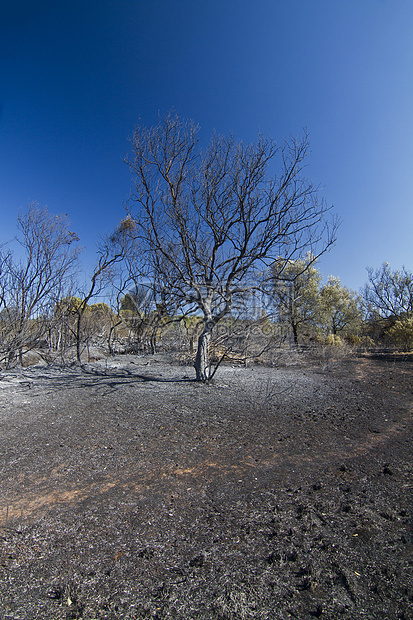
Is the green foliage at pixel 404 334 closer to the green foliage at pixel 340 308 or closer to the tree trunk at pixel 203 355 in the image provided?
the green foliage at pixel 340 308

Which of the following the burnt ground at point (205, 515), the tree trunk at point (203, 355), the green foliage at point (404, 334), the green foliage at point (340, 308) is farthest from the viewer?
the green foliage at point (340, 308)

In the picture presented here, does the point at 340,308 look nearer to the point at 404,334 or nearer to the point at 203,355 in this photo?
the point at 404,334

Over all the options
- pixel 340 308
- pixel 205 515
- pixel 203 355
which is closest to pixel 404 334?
pixel 340 308

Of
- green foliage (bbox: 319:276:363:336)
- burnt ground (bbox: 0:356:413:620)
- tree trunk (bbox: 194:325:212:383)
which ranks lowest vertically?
burnt ground (bbox: 0:356:413:620)

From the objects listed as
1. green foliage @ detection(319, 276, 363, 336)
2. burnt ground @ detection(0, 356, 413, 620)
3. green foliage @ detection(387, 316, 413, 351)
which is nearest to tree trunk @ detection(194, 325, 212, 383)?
burnt ground @ detection(0, 356, 413, 620)

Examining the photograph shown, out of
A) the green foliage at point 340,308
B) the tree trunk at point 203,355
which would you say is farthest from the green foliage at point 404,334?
the tree trunk at point 203,355

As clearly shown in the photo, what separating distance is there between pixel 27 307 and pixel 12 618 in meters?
8.45

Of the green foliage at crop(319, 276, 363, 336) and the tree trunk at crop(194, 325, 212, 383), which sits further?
the green foliage at crop(319, 276, 363, 336)

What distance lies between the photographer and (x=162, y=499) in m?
2.36

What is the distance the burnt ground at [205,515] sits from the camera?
143cm

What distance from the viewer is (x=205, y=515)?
2139 millimetres

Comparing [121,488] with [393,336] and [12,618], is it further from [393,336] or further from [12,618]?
[393,336]

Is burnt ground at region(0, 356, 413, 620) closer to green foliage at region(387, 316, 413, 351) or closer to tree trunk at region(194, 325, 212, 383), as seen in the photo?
tree trunk at region(194, 325, 212, 383)

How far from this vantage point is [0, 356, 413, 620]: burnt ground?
1427 mm
